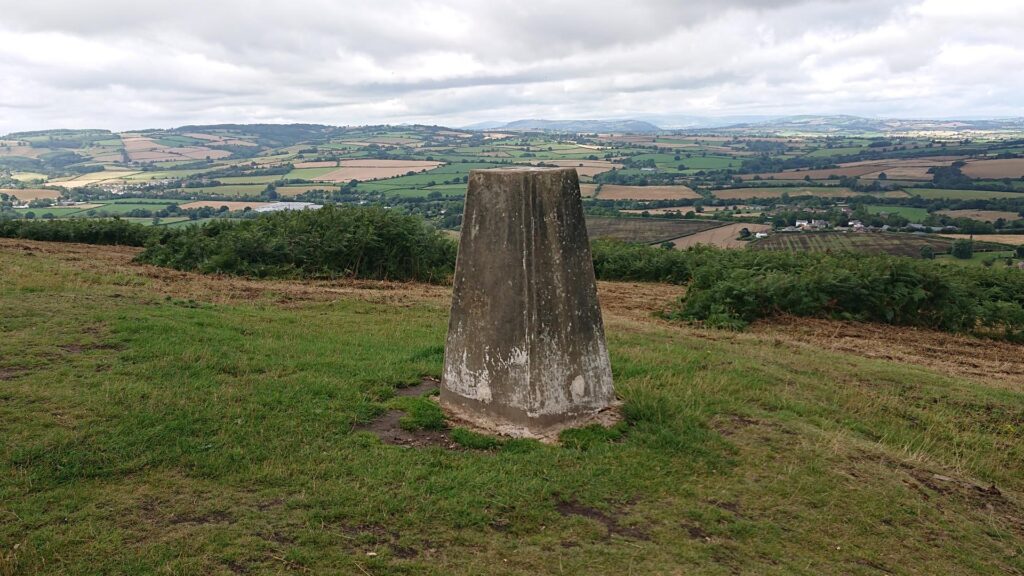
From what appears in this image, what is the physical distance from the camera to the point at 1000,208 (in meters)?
49.4

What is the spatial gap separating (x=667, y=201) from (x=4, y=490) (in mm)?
57164

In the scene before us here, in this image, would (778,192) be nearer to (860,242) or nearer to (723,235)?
(723,235)

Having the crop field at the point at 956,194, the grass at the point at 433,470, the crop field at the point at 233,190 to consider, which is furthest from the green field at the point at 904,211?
the crop field at the point at 233,190

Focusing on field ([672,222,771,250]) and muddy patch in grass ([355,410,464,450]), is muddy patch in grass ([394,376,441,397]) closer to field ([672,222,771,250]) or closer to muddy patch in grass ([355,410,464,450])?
muddy patch in grass ([355,410,464,450])

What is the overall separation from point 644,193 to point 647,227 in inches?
840

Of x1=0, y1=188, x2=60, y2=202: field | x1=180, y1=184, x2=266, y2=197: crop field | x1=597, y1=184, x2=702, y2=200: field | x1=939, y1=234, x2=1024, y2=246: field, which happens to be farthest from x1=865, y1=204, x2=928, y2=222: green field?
x1=0, y1=188, x2=60, y2=202: field

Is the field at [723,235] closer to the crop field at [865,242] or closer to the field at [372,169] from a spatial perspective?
the crop field at [865,242]

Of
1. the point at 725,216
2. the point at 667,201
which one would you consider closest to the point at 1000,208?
the point at 725,216

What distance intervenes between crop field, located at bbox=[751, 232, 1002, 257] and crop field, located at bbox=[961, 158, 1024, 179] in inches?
1618

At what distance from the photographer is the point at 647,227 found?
1697 inches

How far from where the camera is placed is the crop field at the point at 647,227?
127ft

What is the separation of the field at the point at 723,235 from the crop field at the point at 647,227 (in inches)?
27.8

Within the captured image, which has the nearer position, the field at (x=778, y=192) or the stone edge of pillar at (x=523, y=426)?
the stone edge of pillar at (x=523, y=426)

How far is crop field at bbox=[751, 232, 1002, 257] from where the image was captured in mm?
33281
